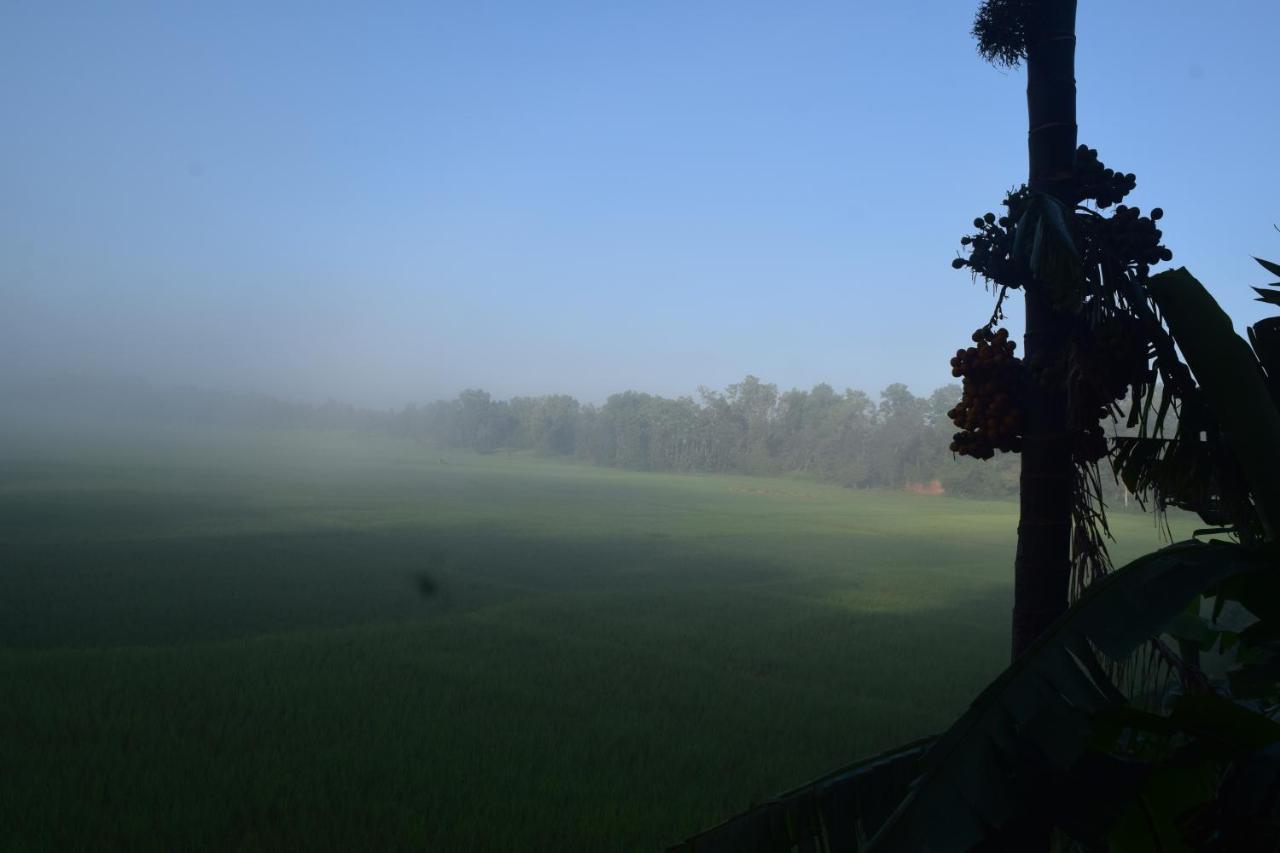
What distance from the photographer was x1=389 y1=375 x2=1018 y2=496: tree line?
77750 mm

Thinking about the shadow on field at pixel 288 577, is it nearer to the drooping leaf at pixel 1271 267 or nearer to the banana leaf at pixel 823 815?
the banana leaf at pixel 823 815

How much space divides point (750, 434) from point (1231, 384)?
104 metres

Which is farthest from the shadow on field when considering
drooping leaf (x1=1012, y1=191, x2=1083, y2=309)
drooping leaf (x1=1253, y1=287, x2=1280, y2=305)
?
drooping leaf (x1=1253, y1=287, x2=1280, y2=305)

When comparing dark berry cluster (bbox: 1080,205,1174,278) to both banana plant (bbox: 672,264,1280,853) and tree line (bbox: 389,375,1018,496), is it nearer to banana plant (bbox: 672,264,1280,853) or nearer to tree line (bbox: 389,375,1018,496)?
banana plant (bbox: 672,264,1280,853)

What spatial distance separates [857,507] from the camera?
55812 millimetres

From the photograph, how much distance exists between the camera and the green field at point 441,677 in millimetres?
6480

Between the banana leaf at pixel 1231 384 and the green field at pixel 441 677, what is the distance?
211 inches

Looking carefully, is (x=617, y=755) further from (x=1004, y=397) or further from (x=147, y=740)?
(x=1004, y=397)

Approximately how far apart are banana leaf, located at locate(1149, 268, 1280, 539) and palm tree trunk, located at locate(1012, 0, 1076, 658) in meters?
0.89

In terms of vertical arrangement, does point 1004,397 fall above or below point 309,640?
above

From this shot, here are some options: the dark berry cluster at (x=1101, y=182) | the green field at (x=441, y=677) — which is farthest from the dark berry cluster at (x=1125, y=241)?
the green field at (x=441, y=677)

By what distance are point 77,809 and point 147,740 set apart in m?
1.77

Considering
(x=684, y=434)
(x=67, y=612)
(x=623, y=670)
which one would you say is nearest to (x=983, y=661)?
(x=623, y=670)

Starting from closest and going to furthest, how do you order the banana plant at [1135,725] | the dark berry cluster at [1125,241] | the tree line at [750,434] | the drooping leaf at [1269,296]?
the banana plant at [1135,725]
the drooping leaf at [1269,296]
the dark berry cluster at [1125,241]
the tree line at [750,434]
